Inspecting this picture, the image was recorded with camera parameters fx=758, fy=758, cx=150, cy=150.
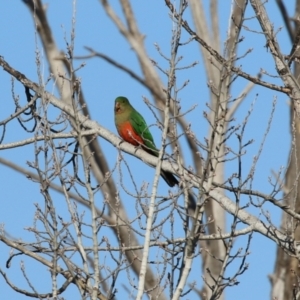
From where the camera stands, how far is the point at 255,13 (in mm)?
6164

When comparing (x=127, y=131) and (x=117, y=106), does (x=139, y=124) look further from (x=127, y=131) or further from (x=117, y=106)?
(x=117, y=106)

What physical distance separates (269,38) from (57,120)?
6.58 ft

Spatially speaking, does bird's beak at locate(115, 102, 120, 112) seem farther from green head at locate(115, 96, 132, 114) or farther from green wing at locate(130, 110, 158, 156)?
green wing at locate(130, 110, 158, 156)

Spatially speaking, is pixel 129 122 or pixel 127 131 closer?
pixel 127 131

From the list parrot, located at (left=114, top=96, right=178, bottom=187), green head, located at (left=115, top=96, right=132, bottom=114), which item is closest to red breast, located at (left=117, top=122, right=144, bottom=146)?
parrot, located at (left=114, top=96, right=178, bottom=187)

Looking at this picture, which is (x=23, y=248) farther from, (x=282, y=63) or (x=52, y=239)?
(x=282, y=63)

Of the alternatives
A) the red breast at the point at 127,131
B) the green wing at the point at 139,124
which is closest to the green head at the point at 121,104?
the green wing at the point at 139,124

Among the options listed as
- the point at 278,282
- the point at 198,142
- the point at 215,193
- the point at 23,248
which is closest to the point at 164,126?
the point at 198,142

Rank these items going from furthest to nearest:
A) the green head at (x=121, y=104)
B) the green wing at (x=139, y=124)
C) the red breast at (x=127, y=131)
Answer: the green head at (x=121, y=104) → the green wing at (x=139, y=124) → the red breast at (x=127, y=131)

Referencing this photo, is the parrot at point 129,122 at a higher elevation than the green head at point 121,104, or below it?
below

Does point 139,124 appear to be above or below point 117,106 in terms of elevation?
below

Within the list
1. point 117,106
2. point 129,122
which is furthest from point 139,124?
point 117,106

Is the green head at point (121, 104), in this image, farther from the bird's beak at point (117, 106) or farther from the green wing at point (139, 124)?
the green wing at point (139, 124)

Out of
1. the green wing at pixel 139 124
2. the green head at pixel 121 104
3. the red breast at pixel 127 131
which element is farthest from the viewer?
the green head at pixel 121 104
